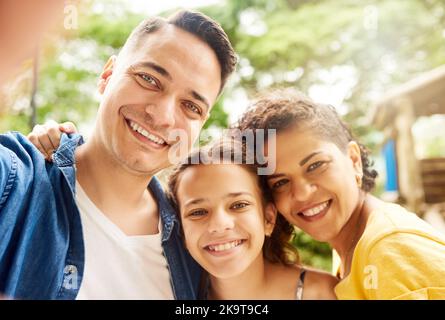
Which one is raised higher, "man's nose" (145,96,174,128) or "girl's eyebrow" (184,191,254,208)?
"man's nose" (145,96,174,128)

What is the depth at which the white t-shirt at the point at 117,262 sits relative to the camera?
1153 millimetres

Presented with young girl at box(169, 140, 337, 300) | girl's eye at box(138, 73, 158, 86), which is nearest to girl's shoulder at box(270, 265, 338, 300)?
young girl at box(169, 140, 337, 300)

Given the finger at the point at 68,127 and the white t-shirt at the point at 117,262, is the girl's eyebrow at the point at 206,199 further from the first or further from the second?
the finger at the point at 68,127

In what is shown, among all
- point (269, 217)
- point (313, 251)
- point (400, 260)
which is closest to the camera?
point (400, 260)

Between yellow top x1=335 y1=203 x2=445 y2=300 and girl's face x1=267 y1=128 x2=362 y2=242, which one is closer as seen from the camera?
yellow top x1=335 y1=203 x2=445 y2=300

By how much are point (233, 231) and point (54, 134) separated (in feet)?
1.49

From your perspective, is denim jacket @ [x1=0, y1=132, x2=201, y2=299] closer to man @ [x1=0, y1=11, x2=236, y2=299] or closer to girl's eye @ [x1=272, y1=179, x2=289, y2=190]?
man @ [x1=0, y1=11, x2=236, y2=299]

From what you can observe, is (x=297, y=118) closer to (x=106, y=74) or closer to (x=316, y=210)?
(x=316, y=210)

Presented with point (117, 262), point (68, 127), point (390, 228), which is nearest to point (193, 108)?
point (68, 127)

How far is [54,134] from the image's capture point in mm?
1124

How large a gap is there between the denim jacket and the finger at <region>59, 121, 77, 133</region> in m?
0.02

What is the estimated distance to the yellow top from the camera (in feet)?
3.35

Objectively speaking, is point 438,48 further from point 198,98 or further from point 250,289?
point 250,289

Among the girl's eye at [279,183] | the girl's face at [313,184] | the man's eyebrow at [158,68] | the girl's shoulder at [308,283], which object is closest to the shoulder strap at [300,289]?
the girl's shoulder at [308,283]
